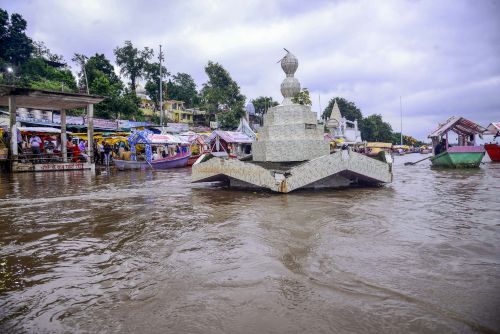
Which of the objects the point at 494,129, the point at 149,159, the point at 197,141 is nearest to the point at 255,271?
the point at 149,159

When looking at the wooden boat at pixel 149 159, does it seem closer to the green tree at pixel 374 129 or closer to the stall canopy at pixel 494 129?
the stall canopy at pixel 494 129

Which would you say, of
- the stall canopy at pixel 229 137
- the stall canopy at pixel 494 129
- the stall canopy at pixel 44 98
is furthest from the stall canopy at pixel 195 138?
the stall canopy at pixel 494 129

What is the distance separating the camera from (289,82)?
9109 millimetres

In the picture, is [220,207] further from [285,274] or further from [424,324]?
[424,324]

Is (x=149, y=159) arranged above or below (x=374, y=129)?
below

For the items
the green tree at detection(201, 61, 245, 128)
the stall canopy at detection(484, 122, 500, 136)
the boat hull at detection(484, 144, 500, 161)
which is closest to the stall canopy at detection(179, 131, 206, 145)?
the green tree at detection(201, 61, 245, 128)

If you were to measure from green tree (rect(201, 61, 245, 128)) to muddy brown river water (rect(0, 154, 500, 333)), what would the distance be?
42.2 m

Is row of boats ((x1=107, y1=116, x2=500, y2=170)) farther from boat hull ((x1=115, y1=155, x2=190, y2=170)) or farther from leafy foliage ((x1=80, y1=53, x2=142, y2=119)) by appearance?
leafy foliage ((x1=80, y1=53, x2=142, y2=119))

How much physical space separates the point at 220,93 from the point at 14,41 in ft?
96.7

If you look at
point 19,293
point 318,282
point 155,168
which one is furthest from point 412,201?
point 155,168

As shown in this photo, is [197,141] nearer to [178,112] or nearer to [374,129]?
[178,112]

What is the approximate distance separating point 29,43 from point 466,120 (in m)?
55.1

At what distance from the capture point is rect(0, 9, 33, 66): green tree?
44.6 m

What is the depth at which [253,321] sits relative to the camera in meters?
1.89
